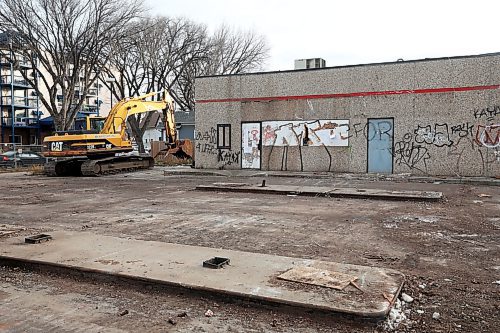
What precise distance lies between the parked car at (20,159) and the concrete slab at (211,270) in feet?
84.5

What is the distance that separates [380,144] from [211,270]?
16.8m

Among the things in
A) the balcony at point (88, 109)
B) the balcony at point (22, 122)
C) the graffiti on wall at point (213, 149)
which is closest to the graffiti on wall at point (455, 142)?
the graffiti on wall at point (213, 149)

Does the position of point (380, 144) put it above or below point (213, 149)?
above

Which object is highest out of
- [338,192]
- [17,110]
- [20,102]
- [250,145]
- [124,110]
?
[20,102]

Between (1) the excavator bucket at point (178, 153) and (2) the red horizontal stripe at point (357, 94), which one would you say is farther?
(1) the excavator bucket at point (178, 153)

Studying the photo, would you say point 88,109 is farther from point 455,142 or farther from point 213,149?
point 455,142

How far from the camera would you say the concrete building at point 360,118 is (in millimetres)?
19359

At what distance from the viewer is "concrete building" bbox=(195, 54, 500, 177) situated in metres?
19.4

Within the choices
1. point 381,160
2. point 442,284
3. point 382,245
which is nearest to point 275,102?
point 381,160

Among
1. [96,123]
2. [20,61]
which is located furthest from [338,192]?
Result: [20,61]

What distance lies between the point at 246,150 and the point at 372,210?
13.7 m

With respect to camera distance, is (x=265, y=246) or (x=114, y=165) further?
(x=114, y=165)

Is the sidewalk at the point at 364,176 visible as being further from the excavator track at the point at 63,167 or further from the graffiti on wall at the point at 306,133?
the excavator track at the point at 63,167

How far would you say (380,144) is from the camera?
21.1 m
